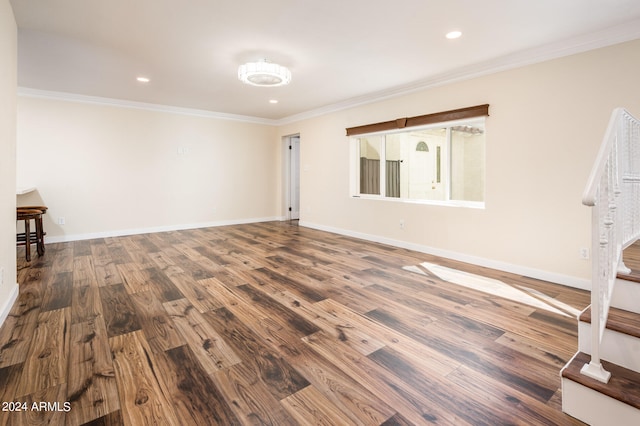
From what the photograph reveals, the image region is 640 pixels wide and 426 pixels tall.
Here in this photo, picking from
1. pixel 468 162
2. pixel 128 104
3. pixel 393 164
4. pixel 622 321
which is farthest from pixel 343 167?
pixel 622 321

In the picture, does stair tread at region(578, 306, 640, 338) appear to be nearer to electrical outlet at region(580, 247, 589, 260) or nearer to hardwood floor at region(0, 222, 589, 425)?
hardwood floor at region(0, 222, 589, 425)

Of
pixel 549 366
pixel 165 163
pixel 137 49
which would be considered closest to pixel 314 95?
pixel 137 49

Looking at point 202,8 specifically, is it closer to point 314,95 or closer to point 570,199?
point 314,95

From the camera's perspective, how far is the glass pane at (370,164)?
17.8 ft

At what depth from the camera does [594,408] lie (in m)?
1.31

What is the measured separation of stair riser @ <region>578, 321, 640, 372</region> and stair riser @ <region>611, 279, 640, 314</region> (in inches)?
13.0

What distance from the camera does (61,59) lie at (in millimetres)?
3645

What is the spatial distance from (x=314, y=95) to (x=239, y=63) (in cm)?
170

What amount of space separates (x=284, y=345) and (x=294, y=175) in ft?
20.3

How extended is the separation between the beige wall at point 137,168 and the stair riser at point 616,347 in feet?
21.1

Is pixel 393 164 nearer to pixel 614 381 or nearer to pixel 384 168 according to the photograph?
pixel 384 168

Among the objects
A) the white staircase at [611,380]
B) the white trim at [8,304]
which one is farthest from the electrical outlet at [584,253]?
the white trim at [8,304]

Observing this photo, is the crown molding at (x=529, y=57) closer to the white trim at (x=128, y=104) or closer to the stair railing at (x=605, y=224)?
the stair railing at (x=605, y=224)

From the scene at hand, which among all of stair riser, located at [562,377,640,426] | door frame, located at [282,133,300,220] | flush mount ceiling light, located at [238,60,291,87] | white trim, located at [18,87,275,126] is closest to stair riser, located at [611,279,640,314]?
stair riser, located at [562,377,640,426]
